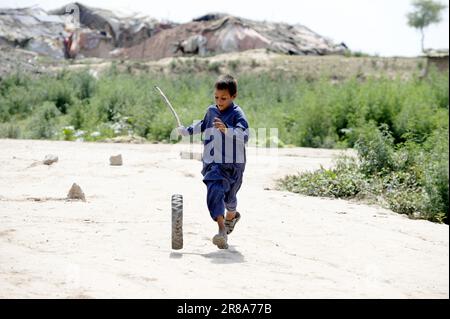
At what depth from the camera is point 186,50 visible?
50.0 m

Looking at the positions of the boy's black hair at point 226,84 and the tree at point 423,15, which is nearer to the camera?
the boy's black hair at point 226,84

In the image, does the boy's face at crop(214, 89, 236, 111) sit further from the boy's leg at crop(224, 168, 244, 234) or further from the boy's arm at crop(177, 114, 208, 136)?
the boy's leg at crop(224, 168, 244, 234)

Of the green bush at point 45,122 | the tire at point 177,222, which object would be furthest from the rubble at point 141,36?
the tire at point 177,222

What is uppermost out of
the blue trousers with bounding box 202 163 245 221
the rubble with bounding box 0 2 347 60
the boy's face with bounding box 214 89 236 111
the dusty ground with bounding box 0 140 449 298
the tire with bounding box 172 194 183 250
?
the rubble with bounding box 0 2 347 60

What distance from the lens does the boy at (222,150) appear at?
200 inches

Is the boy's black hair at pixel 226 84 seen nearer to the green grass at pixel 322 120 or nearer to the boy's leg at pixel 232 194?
the boy's leg at pixel 232 194

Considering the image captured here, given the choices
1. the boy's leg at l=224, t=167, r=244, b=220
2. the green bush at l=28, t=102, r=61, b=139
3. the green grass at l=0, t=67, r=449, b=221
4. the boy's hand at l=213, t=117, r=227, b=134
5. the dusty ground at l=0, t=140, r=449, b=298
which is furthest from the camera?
the green bush at l=28, t=102, r=61, b=139

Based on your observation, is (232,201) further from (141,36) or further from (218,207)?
(141,36)

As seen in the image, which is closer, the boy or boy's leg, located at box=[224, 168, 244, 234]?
the boy

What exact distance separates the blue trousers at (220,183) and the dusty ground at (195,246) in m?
0.37

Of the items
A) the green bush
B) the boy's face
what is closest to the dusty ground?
the boy's face

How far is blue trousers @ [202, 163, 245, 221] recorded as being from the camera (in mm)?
5086

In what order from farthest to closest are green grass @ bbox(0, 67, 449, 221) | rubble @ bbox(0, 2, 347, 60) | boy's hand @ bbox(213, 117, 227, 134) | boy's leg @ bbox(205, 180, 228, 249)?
rubble @ bbox(0, 2, 347, 60) → green grass @ bbox(0, 67, 449, 221) → boy's leg @ bbox(205, 180, 228, 249) → boy's hand @ bbox(213, 117, 227, 134)

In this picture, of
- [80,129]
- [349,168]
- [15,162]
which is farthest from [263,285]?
[80,129]
